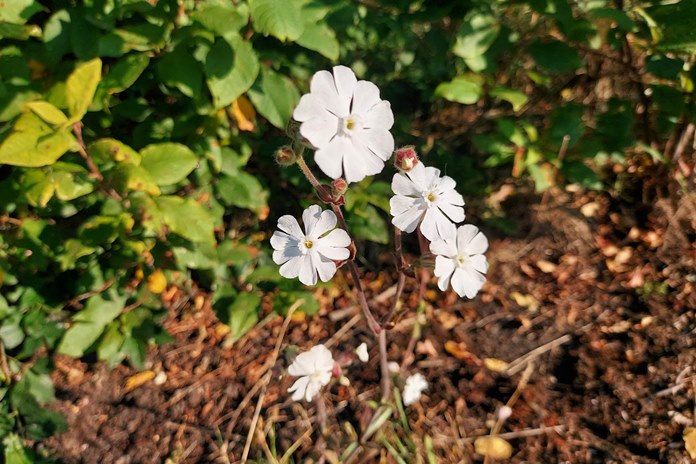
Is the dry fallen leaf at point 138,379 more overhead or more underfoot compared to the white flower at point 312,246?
more underfoot

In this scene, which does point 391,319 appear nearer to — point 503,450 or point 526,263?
point 503,450

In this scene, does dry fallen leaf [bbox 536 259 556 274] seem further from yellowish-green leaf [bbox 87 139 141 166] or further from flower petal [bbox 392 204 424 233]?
yellowish-green leaf [bbox 87 139 141 166]

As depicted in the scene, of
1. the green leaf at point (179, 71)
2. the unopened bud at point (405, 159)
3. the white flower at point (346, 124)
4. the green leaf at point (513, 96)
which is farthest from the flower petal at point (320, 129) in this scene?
the green leaf at point (513, 96)

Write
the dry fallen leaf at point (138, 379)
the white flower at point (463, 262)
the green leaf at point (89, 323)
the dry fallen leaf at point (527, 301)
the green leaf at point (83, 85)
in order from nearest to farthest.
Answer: the white flower at point (463, 262), the green leaf at point (83, 85), the green leaf at point (89, 323), the dry fallen leaf at point (138, 379), the dry fallen leaf at point (527, 301)

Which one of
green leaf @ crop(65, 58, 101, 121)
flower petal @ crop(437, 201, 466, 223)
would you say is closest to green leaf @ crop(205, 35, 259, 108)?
green leaf @ crop(65, 58, 101, 121)

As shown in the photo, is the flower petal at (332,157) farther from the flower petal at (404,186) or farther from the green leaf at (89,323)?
the green leaf at (89,323)

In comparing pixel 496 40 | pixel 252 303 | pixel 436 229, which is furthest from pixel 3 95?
pixel 496 40
